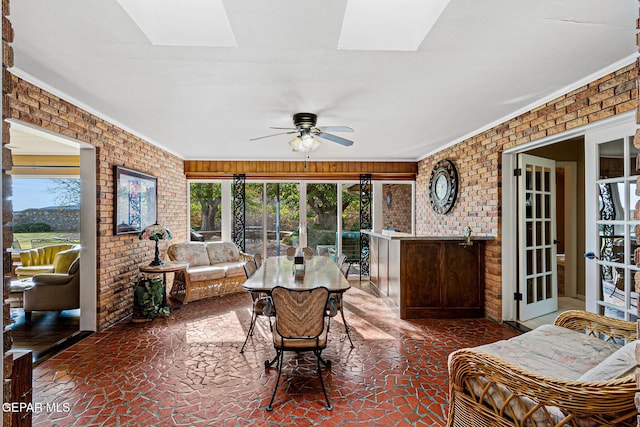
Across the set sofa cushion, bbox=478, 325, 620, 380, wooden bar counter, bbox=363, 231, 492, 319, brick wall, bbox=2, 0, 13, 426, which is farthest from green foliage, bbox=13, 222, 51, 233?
sofa cushion, bbox=478, 325, 620, 380

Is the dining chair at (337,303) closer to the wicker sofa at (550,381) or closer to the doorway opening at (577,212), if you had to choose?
the wicker sofa at (550,381)

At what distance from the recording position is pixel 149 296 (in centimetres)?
386

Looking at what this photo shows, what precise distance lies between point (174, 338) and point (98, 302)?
99 cm

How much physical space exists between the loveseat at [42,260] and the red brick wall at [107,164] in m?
1.19

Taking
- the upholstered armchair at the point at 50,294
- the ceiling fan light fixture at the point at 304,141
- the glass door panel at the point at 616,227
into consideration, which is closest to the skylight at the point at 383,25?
the ceiling fan light fixture at the point at 304,141

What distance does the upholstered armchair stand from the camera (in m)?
3.77

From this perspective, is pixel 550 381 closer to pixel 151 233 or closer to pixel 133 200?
pixel 151 233

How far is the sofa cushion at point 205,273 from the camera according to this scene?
472 centimetres

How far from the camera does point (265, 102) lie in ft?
10.1

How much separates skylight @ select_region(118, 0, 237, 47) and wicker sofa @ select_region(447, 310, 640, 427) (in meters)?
2.37

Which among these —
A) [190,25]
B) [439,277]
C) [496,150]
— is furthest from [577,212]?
[190,25]

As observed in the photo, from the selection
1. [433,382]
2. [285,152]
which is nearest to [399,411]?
[433,382]

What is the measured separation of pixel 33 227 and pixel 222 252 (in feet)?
13.5

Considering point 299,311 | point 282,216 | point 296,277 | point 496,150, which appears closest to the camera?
point 299,311
